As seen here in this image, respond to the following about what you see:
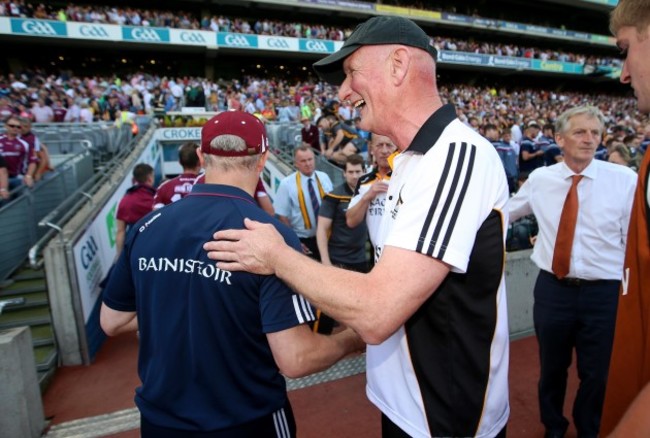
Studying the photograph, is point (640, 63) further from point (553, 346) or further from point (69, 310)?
point (69, 310)

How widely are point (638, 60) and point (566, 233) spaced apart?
5.90ft

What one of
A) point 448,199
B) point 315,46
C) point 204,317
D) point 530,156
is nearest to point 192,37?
point 315,46

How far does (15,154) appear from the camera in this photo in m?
6.24

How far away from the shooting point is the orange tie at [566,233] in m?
2.57

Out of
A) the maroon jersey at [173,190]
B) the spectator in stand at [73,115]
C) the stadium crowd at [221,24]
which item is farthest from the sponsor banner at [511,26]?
the maroon jersey at [173,190]

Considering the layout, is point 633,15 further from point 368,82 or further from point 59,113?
point 59,113

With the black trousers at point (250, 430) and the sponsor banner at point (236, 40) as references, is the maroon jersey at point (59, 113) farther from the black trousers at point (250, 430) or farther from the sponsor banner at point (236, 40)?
the sponsor banner at point (236, 40)

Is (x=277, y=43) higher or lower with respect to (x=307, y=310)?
higher

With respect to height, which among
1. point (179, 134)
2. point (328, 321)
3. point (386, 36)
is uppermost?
point (386, 36)

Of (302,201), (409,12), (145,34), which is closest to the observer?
(302,201)

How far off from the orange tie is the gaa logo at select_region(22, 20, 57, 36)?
29.5 meters

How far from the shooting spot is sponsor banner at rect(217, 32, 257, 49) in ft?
93.4

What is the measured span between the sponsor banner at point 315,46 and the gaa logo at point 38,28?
15.7m

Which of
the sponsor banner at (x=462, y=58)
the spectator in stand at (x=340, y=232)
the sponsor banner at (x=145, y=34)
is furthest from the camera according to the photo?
the sponsor banner at (x=462, y=58)
